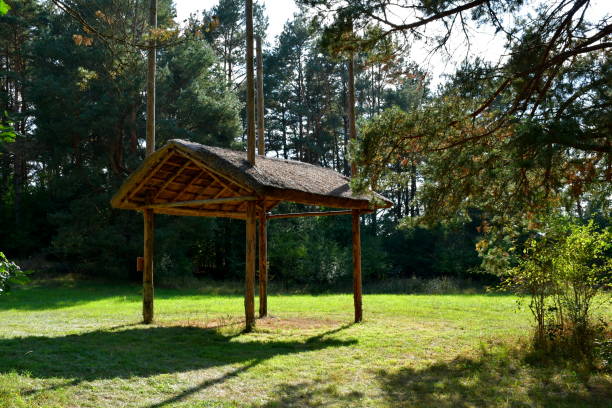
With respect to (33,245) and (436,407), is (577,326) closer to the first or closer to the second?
(436,407)

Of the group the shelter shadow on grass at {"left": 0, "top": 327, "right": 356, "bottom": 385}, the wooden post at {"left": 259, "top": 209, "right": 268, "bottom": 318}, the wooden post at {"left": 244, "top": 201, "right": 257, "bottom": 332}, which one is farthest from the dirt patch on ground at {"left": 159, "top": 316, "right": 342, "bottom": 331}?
the wooden post at {"left": 244, "top": 201, "right": 257, "bottom": 332}

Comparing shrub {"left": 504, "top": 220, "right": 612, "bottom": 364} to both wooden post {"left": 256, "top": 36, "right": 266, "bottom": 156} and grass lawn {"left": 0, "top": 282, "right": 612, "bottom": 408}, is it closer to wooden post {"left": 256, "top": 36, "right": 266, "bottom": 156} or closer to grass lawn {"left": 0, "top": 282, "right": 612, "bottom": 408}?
grass lawn {"left": 0, "top": 282, "right": 612, "bottom": 408}

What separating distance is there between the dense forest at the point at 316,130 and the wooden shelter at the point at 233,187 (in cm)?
126

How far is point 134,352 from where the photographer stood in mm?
7234

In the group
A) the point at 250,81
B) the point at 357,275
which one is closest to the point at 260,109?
the point at 250,81

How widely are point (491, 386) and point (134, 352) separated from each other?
15.4 feet

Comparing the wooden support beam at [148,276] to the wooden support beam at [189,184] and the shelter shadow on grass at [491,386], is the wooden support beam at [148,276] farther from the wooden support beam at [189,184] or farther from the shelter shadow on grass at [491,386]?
the shelter shadow on grass at [491,386]

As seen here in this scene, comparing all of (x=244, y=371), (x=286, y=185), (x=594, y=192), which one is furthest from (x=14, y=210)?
(x=594, y=192)

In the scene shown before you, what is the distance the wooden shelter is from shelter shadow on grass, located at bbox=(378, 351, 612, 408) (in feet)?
11.5

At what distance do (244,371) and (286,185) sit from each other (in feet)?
11.1

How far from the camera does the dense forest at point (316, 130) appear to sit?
7.03 meters

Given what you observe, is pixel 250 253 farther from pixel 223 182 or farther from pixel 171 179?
pixel 171 179

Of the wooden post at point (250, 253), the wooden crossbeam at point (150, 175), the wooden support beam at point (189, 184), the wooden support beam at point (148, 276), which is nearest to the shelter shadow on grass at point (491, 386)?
the wooden post at point (250, 253)

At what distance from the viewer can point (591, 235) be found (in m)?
6.97
